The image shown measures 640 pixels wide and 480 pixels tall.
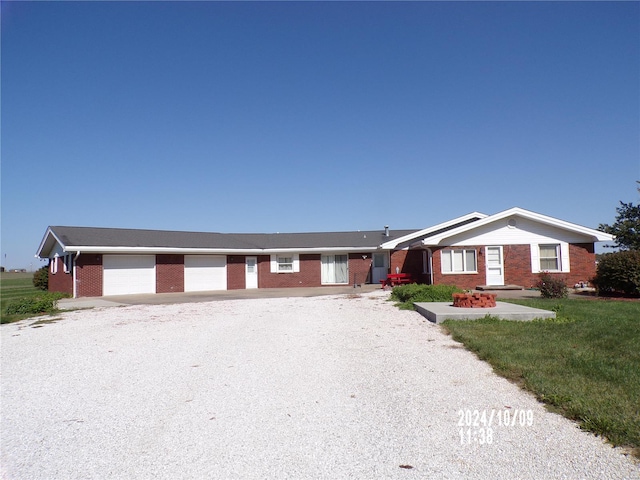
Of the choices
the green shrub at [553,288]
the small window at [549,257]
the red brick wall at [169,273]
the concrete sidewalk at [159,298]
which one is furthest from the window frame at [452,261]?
the red brick wall at [169,273]

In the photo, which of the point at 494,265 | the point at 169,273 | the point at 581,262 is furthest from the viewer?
the point at 169,273

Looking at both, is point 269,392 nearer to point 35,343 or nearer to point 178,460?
point 178,460

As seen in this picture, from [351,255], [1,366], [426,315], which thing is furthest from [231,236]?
[1,366]

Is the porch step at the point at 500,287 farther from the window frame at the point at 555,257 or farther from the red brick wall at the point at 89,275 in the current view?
the red brick wall at the point at 89,275

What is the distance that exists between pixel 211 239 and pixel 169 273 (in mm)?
4605

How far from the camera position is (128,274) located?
81.6 feet

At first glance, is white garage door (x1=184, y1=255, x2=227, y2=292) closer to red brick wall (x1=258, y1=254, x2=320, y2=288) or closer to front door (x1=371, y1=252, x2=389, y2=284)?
red brick wall (x1=258, y1=254, x2=320, y2=288)

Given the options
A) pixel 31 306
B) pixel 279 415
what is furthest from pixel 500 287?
pixel 31 306

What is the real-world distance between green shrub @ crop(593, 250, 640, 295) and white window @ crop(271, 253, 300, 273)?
1747 cm

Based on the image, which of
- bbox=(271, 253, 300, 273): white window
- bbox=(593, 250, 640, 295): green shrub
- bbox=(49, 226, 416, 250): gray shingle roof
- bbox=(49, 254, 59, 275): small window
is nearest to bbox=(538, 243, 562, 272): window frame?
bbox=(593, 250, 640, 295): green shrub

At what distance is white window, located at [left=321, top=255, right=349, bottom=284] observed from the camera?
29766mm

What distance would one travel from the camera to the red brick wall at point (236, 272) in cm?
2904

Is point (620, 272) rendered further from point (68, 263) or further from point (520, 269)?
point (68, 263)

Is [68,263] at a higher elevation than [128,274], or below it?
higher
